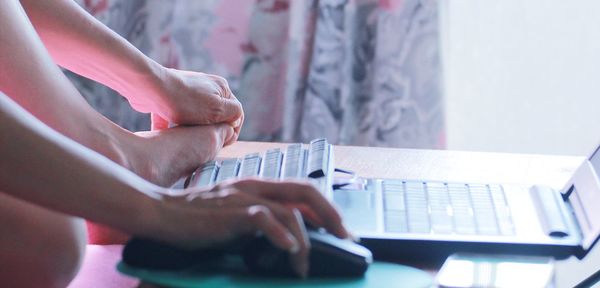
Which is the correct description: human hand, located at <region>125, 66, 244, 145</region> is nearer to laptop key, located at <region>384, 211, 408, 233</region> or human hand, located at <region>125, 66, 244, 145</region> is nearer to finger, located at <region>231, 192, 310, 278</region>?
laptop key, located at <region>384, 211, 408, 233</region>

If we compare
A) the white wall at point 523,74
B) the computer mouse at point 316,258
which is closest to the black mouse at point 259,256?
the computer mouse at point 316,258

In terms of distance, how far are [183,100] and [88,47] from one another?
0.13 meters

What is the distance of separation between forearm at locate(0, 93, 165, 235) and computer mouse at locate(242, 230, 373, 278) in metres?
0.07

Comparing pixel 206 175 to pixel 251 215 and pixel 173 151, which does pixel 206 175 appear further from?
pixel 251 215

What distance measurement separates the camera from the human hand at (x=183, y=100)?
110cm

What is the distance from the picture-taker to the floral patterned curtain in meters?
1.84

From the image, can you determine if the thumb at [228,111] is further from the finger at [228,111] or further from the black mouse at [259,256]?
the black mouse at [259,256]

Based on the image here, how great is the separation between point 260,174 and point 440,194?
0.19 m

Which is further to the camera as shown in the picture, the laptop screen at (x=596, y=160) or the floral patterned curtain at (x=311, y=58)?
the floral patterned curtain at (x=311, y=58)

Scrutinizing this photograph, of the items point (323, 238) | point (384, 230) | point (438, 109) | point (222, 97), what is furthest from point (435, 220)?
point (438, 109)

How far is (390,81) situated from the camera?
73.4 inches

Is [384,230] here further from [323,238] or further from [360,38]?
[360,38]

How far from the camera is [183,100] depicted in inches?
43.7

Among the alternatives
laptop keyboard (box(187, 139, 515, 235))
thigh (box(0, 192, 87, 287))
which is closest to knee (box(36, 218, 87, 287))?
thigh (box(0, 192, 87, 287))
